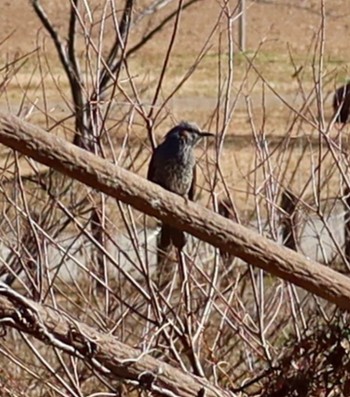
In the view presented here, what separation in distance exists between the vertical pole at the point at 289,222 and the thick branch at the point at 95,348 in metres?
2.16

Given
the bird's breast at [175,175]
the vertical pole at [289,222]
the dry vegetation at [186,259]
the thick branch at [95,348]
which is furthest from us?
the vertical pole at [289,222]

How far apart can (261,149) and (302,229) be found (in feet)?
4.03

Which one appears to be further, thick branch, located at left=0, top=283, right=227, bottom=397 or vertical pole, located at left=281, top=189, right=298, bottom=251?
vertical pole, located at left=281, top=189, right=298, bottom=251

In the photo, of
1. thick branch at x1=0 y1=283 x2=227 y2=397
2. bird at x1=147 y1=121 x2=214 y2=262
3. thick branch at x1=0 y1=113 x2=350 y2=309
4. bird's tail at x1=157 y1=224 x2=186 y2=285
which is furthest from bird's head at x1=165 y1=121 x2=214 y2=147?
thick branch at x1=0 y1=113 x2=350 y2=309

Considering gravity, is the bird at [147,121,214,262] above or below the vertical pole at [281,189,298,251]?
above

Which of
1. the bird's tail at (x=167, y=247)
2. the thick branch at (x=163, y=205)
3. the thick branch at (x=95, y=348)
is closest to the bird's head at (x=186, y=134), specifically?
the bird's tail at (x=167, y=247)

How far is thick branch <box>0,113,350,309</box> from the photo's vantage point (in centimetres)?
254

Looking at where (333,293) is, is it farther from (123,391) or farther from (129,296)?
(129,296)

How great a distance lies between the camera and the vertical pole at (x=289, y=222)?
17.3 feet

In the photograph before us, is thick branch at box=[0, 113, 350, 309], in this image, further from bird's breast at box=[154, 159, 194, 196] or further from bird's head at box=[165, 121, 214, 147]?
bird's head at box=[165, 121, 214, 147]

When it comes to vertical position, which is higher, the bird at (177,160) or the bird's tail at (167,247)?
the bird at (177,160)

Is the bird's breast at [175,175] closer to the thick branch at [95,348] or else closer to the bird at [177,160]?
the bird at [177,160]

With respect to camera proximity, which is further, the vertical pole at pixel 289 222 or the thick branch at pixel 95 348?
the vertical pole at pixel 289 222

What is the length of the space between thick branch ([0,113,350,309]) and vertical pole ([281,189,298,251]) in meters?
2.38
